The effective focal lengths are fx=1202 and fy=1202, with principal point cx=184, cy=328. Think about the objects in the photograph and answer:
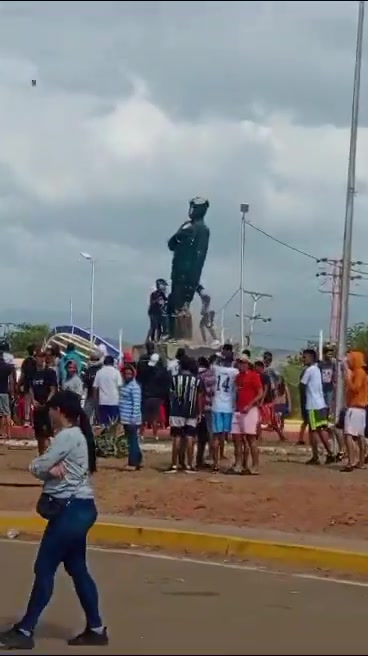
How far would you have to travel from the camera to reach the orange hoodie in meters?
16.5

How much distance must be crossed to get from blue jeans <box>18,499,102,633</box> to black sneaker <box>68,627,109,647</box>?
0.05m

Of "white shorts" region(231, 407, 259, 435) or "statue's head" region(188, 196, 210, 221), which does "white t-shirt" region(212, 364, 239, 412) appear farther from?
"statue's head" region(188, 196, 210, 221)

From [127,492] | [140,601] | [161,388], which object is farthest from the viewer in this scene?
[161,388]

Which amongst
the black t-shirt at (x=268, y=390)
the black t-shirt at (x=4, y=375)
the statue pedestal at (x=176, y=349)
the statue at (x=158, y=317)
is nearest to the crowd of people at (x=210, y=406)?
the black t-shirt at (x=4, y=375)

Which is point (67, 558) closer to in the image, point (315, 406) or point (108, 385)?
point (315, 406)

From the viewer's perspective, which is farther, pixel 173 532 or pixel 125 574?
pixel 173 532

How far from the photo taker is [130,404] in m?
16.3

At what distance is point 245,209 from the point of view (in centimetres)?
5294

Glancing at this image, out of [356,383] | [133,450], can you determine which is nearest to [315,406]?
[356,383]

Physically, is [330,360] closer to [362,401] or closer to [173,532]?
[362,401]

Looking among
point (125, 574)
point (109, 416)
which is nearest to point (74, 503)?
point (125, 574)

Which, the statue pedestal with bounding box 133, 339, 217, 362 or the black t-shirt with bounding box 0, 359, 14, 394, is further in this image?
the statue pedestal with bounding box 133, 339, 217, 362

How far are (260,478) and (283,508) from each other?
5.68ft

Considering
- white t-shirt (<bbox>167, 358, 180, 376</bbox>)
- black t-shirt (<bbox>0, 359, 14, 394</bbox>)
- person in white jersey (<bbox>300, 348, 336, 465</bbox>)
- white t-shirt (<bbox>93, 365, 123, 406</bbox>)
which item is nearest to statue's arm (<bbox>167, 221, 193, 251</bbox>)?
white t-shirt (<bbox>167, 358, 180, 376</bbox>)
